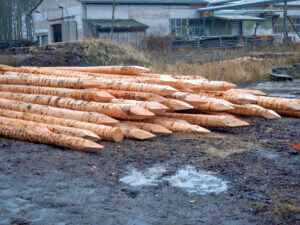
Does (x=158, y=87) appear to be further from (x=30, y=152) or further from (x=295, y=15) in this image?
(x=295, y=15)

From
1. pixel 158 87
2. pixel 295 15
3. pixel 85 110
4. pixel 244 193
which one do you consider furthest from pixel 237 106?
pixel 295 15

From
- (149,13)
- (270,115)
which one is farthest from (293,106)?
(149,13)

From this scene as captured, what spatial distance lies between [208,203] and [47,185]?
173 centimetres

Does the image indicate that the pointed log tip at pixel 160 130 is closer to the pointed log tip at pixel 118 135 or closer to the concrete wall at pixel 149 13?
the pointed log tip at pixel 118 135

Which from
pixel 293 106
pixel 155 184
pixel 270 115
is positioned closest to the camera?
pixel 155 184

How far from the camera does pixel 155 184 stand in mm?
4367

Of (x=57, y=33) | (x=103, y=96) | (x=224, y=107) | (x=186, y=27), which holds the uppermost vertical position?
(x=186, y=27)

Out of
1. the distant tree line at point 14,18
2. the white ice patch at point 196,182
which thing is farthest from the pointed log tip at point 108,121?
the distant tree line at point 14,18

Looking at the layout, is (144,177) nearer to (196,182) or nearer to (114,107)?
(196,182)

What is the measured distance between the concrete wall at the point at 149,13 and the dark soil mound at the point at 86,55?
39.5 ft

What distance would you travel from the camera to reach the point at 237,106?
721 centimetres

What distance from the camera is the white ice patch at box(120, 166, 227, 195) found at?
13.9 ft

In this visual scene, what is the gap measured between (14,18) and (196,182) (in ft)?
133

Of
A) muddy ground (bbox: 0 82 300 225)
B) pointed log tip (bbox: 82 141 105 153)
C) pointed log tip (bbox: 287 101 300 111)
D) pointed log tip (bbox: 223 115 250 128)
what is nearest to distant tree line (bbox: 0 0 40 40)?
pointed log tip (bbox: 287 101 300 111)
